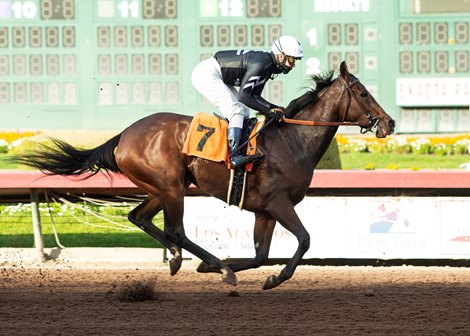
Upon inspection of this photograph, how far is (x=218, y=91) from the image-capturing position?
305 inches

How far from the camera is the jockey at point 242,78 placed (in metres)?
7.46

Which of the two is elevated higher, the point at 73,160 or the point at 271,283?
the point at 73,160

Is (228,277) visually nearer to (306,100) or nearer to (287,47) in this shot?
(306,100)

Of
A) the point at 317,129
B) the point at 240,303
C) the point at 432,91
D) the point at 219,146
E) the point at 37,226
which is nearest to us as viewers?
the point at 240,303

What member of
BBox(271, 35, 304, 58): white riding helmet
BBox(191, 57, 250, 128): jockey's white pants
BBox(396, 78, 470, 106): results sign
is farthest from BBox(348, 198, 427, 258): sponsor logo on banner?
BBox(396, 78, 470, 106): results sign

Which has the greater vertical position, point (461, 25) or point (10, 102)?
point (461, 25)

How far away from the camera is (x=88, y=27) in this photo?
1777 centimetres

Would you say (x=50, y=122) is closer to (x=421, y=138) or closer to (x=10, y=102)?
(x=10, y=102)

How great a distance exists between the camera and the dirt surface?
600 cm

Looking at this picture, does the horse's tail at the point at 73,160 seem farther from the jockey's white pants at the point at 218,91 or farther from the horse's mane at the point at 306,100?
the horse's mane at the point at 306,100

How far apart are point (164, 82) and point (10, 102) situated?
259 centimetres

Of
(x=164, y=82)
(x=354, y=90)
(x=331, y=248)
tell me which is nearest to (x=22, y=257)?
(x=331, y=248)

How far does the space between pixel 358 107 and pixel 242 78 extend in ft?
2.80

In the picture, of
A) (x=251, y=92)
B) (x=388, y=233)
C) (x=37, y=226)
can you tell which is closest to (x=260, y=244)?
(x=251, y=92)
